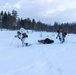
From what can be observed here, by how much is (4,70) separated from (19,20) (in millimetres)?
86135

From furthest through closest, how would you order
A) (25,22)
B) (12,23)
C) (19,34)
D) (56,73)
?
(25,22)
(12,23)
(19,34)
(56,73)

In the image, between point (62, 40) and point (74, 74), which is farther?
point (62, 40)

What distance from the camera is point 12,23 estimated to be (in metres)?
86.5

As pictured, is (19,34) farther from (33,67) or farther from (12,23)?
(12,23)

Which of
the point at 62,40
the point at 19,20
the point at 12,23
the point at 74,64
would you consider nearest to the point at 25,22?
the point at 19,20

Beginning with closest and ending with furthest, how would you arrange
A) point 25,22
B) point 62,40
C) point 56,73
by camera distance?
point 56,73
point 62,40
point 25,22

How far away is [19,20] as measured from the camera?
309 ft

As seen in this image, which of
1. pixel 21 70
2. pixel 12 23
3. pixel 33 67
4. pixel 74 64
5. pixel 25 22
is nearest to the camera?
pixel 21 70

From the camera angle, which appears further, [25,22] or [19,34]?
[25,22]

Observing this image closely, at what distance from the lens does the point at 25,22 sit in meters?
93.6

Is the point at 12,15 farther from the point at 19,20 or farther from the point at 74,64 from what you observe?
the point at 74,64

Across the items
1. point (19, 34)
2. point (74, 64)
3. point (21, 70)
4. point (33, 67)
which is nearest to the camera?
point (21, 70)

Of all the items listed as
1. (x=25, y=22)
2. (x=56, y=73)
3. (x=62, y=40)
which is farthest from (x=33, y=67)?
(x=25, y=22)

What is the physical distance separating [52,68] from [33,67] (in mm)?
827
